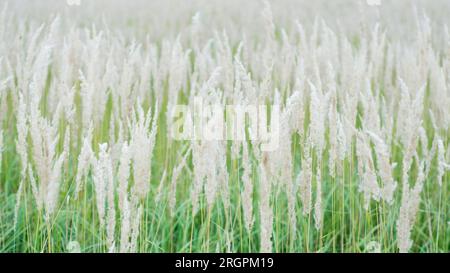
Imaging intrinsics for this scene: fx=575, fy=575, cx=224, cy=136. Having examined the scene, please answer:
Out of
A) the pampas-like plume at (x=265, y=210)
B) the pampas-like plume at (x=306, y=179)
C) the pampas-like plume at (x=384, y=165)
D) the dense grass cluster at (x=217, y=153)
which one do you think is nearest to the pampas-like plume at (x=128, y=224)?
the dense grass cluster at (x=217, y=153)

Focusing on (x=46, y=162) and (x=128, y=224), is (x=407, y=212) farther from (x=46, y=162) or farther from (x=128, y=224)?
(x=46, y=162)

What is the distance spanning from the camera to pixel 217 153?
1491 mm

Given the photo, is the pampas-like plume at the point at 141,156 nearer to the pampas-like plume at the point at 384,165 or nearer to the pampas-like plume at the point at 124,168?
the pampas-like plume at the point at 124,168

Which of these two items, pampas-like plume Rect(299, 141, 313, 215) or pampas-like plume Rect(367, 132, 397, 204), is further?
pampas-like plume Rect(299, 141, 313, 215)

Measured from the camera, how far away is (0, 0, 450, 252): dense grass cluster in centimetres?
138

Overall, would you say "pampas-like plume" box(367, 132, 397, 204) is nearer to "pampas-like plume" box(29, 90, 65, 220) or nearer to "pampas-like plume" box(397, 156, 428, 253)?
"pampas-like plume" box(397, 156, 428, 253)

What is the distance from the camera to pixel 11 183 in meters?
1.89

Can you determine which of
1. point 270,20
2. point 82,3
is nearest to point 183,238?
point 270,20

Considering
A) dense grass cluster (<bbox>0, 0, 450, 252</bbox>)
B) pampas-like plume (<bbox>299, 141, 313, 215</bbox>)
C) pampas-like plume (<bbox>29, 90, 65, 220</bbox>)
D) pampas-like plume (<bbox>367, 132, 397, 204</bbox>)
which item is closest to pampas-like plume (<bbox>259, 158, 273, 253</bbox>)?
dense grass cluster (<bbox>0, 0, 450, 252</bbox>)

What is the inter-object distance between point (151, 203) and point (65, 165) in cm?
29

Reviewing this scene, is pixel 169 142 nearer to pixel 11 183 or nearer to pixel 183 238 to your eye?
pixel 183 238

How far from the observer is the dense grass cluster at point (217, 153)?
4.52ft

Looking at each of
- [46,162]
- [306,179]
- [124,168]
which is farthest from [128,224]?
[306,179]
